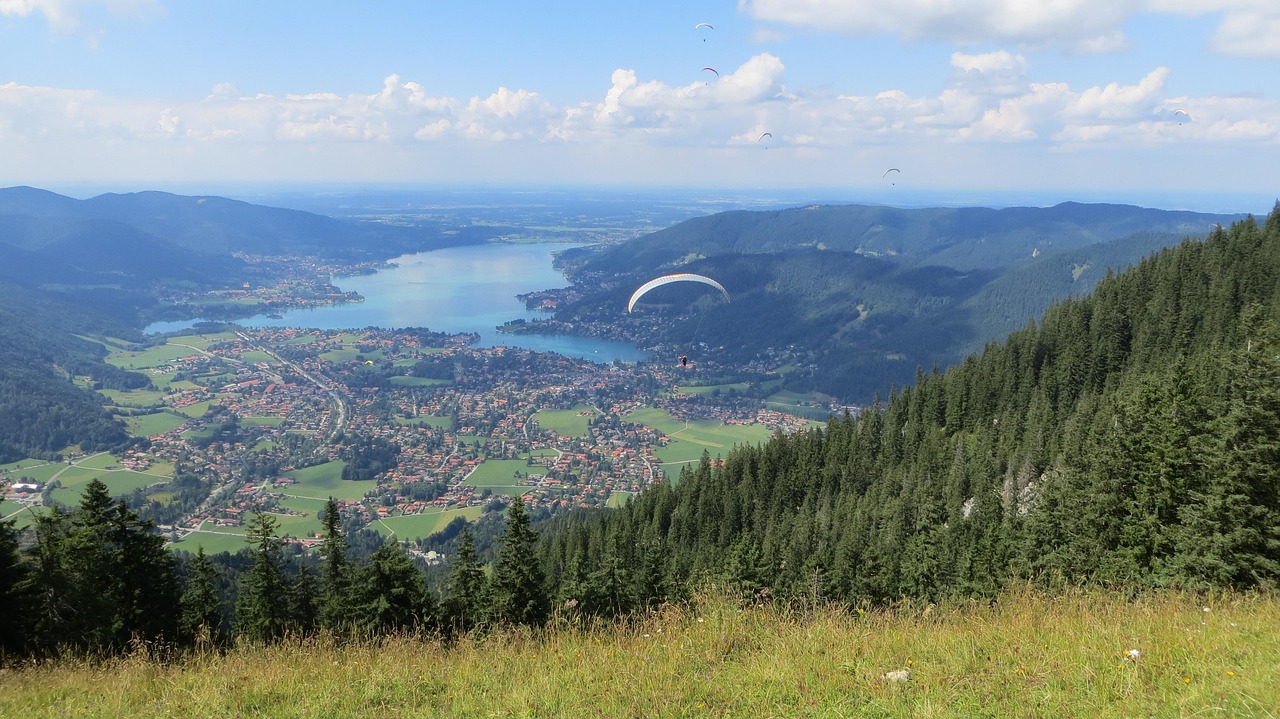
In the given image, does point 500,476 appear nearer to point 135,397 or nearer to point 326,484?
point 326,484

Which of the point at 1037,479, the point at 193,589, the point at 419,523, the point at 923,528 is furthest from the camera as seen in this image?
the point at 419,523

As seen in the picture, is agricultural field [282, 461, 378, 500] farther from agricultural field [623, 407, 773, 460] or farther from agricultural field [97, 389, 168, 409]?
agricultural field [97, 389, 168, 409]

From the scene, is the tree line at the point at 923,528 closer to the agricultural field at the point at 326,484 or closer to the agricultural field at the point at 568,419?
the agricultural field at the point at 326,484

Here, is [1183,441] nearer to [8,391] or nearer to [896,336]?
[8,391]

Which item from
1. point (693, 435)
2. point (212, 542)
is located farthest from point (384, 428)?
point (693, 435)

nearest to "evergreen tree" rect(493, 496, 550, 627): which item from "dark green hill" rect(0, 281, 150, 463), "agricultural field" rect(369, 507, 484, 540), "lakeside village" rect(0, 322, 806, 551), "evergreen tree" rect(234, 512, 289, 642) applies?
"evergreen tree" rect(234, 512, 289, 642)
